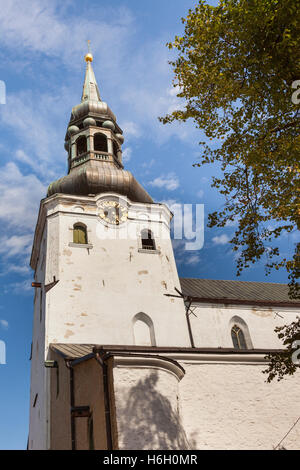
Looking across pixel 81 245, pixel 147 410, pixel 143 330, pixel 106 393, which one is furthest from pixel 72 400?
pixel 81 245

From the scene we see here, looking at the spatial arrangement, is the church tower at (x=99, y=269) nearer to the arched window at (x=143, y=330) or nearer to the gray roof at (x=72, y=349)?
the arched window at (x=143, y=330)

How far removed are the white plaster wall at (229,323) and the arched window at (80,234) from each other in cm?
560

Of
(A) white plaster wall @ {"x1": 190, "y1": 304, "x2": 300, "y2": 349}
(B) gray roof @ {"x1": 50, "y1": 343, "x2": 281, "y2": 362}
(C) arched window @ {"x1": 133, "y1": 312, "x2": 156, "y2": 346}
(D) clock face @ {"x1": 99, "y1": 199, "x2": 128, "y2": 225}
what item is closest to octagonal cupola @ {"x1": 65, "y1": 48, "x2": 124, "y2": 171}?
(D) clock face @ {"x1": 99, "y1": 199, "x2": 128, "y2": 225}

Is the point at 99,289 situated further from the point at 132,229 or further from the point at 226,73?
the point at 226,73

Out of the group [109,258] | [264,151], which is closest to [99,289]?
[109,258]

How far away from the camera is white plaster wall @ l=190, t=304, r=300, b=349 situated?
18078 millimetres

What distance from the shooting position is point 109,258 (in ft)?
58.9

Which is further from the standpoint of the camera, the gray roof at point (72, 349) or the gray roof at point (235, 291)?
the gray roof at point (235, 291)

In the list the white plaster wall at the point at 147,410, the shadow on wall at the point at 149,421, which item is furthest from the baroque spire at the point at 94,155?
the shadow on wall at the point at 149,421

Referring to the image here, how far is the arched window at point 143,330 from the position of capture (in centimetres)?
1622

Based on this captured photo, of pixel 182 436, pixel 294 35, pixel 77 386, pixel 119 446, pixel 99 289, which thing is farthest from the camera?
pixel 99 289

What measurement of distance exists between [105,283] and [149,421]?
24.4ft
